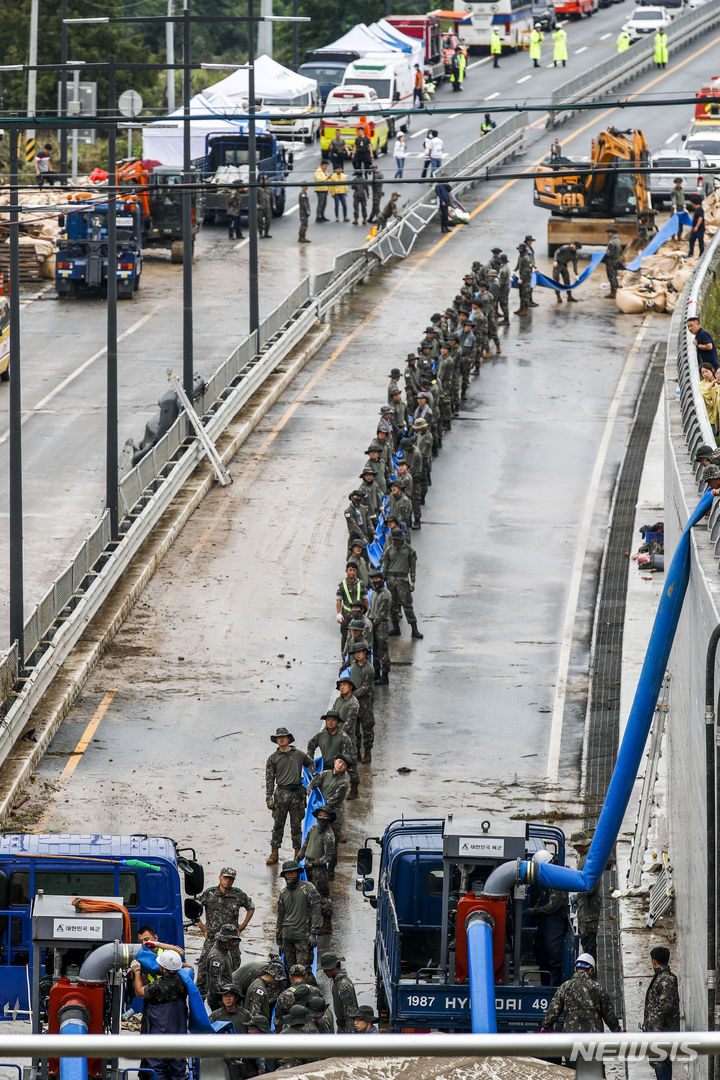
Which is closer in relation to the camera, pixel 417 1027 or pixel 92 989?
pixel 92 989

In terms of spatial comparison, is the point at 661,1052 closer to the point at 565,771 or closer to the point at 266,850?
the point at 266,850

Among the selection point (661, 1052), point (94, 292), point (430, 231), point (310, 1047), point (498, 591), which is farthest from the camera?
point (430, 231)

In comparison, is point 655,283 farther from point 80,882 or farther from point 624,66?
point 80,882

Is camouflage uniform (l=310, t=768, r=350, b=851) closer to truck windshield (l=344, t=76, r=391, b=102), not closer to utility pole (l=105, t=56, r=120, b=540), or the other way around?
utility pole (l=105, t=56, r=120, b=540)

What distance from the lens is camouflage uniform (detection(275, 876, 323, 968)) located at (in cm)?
1673

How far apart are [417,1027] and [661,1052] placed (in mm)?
9372

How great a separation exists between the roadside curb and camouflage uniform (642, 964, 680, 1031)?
8.52 m

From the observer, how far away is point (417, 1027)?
14383 mm

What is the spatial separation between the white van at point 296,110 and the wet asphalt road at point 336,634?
73.3ft

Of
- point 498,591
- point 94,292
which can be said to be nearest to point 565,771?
point 498,591

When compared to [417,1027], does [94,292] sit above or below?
above

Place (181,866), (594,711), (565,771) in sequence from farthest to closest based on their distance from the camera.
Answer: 1. (594,711)
2. (565,771)
3. (181,866)

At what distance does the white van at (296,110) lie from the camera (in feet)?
206

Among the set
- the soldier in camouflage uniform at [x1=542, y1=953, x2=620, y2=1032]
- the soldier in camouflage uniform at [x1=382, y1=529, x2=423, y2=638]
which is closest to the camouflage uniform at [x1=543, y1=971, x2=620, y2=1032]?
the soldier in camouflage uniform at [x1=542, y1=953, x2=620, y2=1032]
